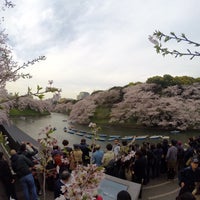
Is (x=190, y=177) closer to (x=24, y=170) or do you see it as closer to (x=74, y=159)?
(x=74, y=159)

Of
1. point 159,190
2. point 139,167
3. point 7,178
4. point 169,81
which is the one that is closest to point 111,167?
point 139,167

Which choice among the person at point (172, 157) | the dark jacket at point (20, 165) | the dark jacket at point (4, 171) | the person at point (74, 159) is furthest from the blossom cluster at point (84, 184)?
the person at point (172, 157)

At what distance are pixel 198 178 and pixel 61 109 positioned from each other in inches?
2138

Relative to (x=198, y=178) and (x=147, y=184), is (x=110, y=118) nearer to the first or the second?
(x=147, y=184)

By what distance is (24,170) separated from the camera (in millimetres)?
5961

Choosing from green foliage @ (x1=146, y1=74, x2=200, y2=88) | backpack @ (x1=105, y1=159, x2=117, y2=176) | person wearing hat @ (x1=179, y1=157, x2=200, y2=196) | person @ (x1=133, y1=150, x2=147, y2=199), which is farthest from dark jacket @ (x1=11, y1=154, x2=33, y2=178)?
green foliage @ (x1=146, y1=74, x2=200, y2=88)

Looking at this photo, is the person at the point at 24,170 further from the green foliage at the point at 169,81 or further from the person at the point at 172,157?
the green foliage at the point at 169,81

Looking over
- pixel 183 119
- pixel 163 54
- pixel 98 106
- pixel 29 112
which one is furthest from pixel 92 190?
pixel 29 112

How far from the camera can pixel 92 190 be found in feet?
6.94

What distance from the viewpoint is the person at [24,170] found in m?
5.94

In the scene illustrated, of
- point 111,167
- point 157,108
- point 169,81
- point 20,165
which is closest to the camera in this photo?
point 20,165

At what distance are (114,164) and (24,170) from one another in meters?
2.55

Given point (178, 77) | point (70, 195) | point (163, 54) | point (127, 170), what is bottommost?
point (127, 170)

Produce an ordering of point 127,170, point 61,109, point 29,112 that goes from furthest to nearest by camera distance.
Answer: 1. point 61,109
2. point 29,112
3. point 127,170
